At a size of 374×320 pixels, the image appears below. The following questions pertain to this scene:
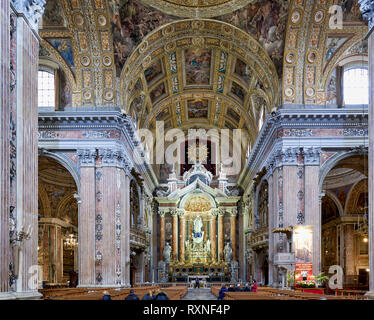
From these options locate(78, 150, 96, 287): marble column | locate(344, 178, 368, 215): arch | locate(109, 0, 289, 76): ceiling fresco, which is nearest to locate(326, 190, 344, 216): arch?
locate(344, 178, 368, 215): arch

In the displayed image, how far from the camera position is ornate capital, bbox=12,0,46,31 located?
1258 cm

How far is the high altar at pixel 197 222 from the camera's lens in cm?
4425

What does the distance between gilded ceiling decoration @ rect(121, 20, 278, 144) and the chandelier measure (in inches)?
357

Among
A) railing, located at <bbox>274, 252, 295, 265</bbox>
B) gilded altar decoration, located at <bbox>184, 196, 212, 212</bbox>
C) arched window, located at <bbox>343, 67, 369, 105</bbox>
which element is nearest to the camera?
railing, located at <bbox>274, 252, 295, 265</bbox>

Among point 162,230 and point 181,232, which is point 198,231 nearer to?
point 181,232

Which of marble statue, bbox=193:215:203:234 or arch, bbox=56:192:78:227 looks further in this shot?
marble statue, bbox=193:215:203:234

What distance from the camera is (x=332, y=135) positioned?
1050 inches

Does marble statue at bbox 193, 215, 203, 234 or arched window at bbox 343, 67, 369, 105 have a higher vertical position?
arched window at bbox 343, 67, 369, 105

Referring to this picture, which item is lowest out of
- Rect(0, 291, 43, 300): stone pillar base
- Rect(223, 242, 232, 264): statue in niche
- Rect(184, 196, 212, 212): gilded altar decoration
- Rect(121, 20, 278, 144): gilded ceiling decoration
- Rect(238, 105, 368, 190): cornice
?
Rect(223, 242, 232, 264): statue in niche

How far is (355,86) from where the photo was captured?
27.8m

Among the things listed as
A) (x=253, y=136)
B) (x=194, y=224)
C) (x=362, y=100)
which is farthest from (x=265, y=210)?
(x=194, y=224)

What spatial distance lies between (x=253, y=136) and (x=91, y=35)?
14.3 m

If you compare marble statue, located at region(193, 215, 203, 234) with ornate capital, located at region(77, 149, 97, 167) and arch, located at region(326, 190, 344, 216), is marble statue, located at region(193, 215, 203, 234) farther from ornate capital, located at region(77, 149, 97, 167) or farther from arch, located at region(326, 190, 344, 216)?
ornate capital, located at region(77, 149, 97, 167)
